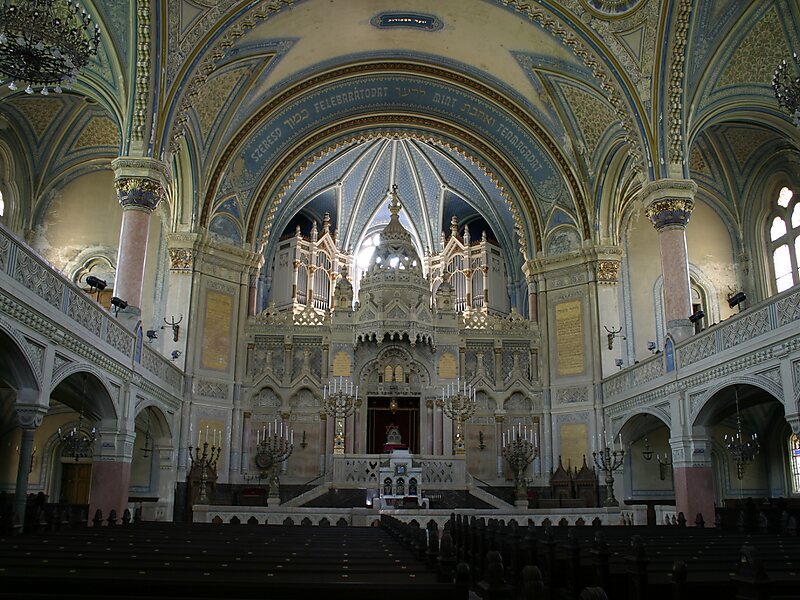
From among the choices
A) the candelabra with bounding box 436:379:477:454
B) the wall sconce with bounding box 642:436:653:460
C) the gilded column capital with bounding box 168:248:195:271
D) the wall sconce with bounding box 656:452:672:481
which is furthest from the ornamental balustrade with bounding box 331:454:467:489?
the gilded column capital with bounding box 168:248:195:271

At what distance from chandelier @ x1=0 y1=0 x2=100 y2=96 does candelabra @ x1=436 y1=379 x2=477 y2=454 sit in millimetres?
15020

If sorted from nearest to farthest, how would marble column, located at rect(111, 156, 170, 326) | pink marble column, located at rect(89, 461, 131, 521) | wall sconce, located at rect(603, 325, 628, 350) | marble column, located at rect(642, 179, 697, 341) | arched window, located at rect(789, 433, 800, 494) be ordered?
pink marble column, located at rect(89, 461, 131, 521), marble column, located at rect(111, 156, 170, 326), marble column, located at rect(642, 179, 697, 341), arched window, located at rect(789, 433, 800, 494), wall sconce, located at rect(603, 325, 628, 350)

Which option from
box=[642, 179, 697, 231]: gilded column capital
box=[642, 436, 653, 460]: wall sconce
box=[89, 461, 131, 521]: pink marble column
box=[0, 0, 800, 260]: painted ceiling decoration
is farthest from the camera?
box=[642, 436, 653, 460]: wall sconce

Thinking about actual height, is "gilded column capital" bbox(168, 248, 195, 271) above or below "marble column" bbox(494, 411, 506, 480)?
above

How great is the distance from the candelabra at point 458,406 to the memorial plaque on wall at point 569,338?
3219 mm

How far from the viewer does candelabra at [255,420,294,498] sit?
22.6m

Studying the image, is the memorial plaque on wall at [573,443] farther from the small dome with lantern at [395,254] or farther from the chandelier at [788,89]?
the chandelier at [788,89]

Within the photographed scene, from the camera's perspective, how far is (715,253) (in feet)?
84.5

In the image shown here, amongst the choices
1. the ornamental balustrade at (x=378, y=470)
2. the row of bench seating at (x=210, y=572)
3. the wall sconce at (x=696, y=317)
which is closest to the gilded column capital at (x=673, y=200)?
the wall sconce at (x=696, y=317)

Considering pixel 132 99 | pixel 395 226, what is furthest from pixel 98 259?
pixel 395 226

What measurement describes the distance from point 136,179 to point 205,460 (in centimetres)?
859

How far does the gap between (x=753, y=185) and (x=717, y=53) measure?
724 cm

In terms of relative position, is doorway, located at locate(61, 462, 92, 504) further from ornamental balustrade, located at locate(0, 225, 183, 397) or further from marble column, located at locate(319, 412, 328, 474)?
ornamental balustrade, located at locate(0, 225, 183, 397)

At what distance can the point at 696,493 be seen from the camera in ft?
56.6
